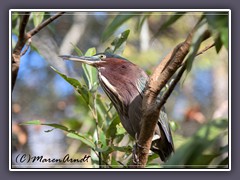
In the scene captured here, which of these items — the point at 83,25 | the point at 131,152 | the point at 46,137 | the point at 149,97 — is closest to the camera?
the point at 149,97

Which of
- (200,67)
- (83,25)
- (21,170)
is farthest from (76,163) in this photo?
(83,25)

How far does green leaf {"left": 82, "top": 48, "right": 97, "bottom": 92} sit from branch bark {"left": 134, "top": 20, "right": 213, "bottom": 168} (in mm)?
313

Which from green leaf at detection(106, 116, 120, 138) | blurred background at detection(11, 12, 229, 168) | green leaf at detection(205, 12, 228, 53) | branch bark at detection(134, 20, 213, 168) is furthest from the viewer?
blurred background at detection(11, 12, 229, 168)

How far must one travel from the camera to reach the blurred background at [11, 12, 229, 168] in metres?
1.95

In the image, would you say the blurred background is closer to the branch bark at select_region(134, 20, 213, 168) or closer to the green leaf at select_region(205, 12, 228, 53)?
the branch bark at select_region(134, 20, 213, 168)

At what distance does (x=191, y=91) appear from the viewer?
121 inches

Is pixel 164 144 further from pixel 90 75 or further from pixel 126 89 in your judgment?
pixel 90 75

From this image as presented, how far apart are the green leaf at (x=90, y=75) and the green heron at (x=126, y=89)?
0.02 meters

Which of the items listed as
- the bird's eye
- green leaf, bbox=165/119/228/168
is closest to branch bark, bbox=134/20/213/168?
green leaf, bbox=165/119/228/168

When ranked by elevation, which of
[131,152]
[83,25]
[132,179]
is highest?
[83,25]

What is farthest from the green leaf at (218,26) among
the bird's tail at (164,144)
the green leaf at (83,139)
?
the bird's tail at (164,144)

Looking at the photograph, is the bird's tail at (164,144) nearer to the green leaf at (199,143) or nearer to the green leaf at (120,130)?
the green leaf at (120,130)
